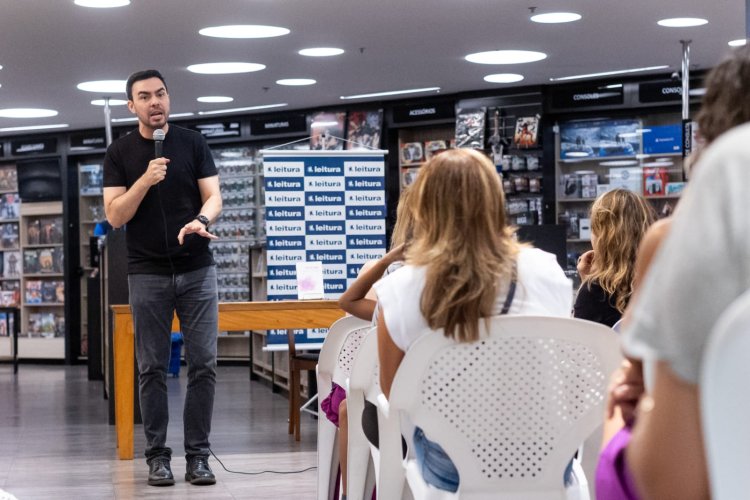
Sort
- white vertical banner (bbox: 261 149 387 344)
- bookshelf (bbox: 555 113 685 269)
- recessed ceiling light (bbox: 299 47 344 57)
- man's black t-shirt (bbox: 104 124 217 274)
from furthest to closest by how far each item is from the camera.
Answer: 1. bookshelf (bbox: 555 113 685 269)
2. recessed ceiling light (bbox: 299 47 344 57)
3. white vertical banner (bbox: 261 149 387 344)
4. man's black t-shirt (bbox: 104 124 217 274)

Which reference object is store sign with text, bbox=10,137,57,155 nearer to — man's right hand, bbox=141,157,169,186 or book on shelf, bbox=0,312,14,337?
book on shelf, bbox=0,312,14,337

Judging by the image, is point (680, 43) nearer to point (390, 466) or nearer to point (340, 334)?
point (340, 334)

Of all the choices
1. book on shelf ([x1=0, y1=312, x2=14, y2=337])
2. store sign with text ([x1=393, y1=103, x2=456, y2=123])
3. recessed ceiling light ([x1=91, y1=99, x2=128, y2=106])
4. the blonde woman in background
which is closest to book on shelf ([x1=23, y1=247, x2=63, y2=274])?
book on shelf ([x1=0, y1=312, x2=14, y2=337])

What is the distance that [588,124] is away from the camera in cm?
1136

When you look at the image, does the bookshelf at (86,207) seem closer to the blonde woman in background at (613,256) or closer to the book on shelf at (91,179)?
the book on shelf at (91,179)

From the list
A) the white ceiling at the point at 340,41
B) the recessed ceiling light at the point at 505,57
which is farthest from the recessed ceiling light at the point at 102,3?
the recessed ceiling light at the point at 505,57

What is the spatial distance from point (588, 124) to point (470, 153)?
918 centimetres

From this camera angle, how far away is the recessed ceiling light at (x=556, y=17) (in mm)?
8016

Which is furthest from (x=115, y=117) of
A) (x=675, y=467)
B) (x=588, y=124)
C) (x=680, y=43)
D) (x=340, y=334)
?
(x=675, y=467)

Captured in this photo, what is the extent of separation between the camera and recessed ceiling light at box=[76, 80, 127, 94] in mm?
10672

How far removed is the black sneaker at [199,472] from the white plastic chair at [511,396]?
2.81m

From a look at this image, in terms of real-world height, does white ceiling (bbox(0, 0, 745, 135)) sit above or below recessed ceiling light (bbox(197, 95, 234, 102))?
above

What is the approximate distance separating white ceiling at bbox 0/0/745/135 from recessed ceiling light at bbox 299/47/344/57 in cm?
10

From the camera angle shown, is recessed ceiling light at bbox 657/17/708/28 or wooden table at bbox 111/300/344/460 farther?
recessed ceiling light at bbox 657/17/708/28
